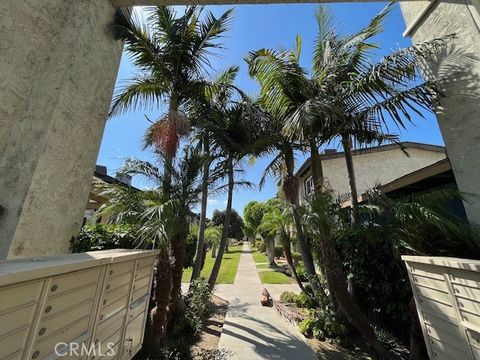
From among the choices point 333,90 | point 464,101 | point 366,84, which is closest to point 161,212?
point 366,84

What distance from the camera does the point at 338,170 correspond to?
555 inches

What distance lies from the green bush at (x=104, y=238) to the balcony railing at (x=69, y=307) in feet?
9.46

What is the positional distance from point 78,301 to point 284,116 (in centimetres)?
581

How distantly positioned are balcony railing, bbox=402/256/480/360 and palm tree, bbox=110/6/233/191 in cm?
470

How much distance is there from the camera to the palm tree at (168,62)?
18.0ft

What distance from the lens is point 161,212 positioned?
12.7 ft

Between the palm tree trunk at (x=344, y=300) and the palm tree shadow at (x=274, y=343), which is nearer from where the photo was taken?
the palm tree trunk at (x=344, y=300)

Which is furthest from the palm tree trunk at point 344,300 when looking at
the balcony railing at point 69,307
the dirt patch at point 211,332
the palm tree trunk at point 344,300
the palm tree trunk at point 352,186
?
the balcony railing at point 69,307

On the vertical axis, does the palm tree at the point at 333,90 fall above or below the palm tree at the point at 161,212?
above

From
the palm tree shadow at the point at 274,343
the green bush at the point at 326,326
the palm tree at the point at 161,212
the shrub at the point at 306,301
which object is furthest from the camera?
the shrub at the point at 306,301

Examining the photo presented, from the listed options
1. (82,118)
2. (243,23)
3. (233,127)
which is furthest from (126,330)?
(243,23)

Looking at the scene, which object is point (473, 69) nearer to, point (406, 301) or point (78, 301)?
point (406, 301)

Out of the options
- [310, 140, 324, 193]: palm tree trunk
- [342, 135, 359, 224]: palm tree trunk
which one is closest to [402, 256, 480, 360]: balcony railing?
[342, 135, 359, 224]: palm tree trunk

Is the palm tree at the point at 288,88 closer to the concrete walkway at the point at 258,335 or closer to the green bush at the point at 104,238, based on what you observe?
the concrete walkway at the point at 258,335
